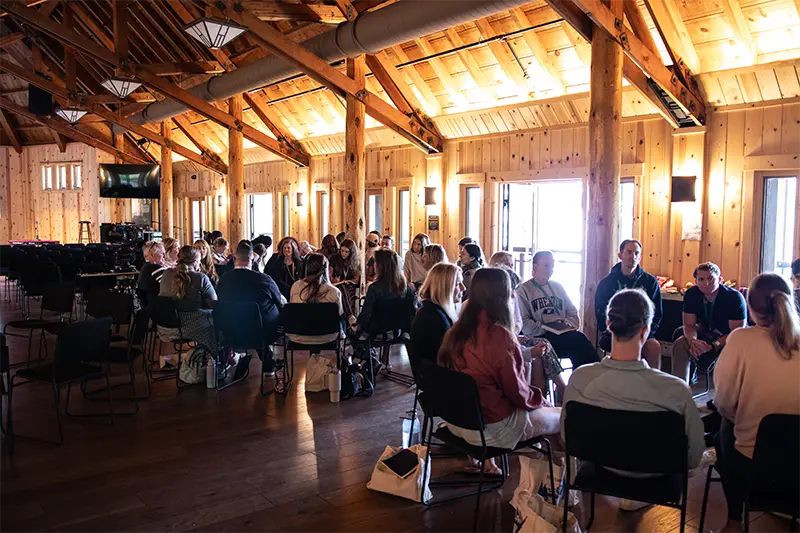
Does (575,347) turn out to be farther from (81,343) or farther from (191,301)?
(81,343)

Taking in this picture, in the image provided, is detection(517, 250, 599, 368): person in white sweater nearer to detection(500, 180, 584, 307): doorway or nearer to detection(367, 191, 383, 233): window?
detection(500, 180, 584, 307): doorway

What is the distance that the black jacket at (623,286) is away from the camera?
5.56 metres

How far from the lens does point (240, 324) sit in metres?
5.46

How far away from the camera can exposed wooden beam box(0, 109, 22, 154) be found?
60.4 ft

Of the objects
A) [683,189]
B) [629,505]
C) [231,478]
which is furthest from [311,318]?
[683,189]

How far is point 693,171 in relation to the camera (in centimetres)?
725

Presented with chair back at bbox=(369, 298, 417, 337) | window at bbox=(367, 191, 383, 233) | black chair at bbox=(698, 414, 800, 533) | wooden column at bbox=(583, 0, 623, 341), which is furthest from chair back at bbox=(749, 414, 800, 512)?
window at bbox=(367, 191, 383, 233)

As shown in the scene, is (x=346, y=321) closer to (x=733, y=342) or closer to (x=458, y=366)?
(x=458, y=366)

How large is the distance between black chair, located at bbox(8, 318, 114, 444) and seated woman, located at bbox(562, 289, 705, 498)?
3.34m

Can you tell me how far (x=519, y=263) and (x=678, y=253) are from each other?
265cm

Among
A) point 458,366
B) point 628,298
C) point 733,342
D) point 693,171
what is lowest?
point 458,366

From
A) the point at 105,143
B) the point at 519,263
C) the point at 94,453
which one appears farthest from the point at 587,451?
the point at 105,143

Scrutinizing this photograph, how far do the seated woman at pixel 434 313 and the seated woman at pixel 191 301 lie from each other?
2451mm

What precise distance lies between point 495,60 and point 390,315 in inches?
182
